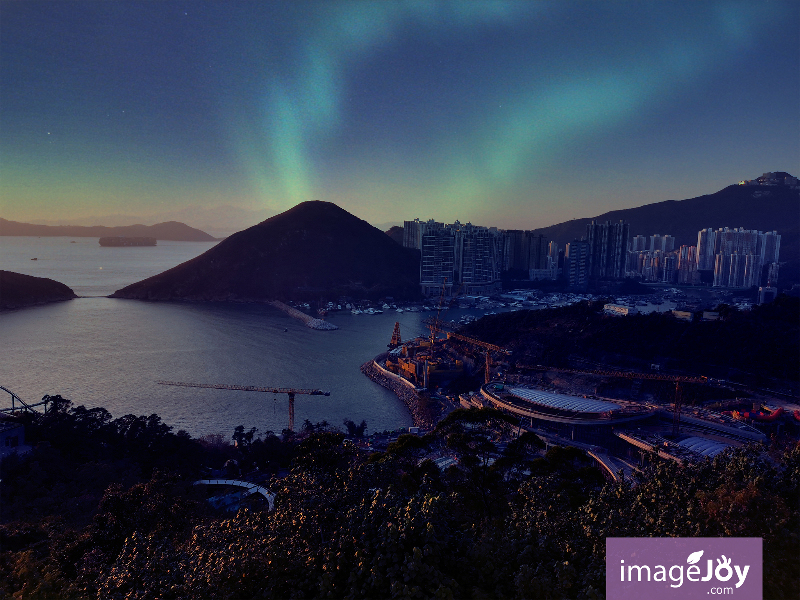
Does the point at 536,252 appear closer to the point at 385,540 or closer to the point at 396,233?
the point at 396,233

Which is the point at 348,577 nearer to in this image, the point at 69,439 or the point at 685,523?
the point at 685,523

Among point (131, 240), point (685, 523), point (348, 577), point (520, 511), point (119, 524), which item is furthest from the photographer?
point (131, 240)

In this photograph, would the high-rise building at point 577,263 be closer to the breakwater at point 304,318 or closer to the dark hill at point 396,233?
the dark hill at point 396,233

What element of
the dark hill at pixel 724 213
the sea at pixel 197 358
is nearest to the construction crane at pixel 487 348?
the sea at pixel 197 358

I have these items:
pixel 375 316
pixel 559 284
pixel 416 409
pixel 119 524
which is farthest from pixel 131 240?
pixel 119 524

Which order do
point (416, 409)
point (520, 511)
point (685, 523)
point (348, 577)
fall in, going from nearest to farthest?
point (348, 577) → point (685, 523) → point (520, 511) → point (416, 409)
